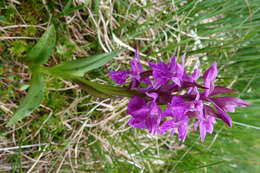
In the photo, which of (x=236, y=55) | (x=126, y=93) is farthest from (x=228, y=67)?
(x=126, y=93)

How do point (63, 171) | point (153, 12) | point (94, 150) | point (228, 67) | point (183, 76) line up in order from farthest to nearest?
point (228, 67)
point (153, 12)
point (94, 150)
point (63, 171)
point (183, 76)

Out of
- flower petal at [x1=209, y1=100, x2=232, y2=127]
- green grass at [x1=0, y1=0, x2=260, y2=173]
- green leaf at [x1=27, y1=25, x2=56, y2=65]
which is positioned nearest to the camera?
flower petal at [x1=209, y1=100, x2=232, y2=127]

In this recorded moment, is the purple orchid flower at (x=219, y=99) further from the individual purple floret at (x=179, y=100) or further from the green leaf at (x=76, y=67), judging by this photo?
the green leaf at (x=76, y=67)

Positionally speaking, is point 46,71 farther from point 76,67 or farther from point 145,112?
point 145,112

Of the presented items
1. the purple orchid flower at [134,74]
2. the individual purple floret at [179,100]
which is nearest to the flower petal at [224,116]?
the individual purple floret at [179,100]

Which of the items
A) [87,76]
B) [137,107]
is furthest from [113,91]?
[87,76]

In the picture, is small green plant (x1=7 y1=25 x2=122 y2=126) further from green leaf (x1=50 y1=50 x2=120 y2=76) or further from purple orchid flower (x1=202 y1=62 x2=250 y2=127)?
purple orchid flower (x1=202 y1=62 x2=250 y2=127)

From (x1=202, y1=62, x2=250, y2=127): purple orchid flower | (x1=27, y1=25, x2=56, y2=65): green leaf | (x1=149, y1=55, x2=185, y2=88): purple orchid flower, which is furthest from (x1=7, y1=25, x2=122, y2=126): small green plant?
(x1=202, y1=62, x2=250, y2=127): purple orchid flower

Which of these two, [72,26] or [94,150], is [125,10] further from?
[94,150]
